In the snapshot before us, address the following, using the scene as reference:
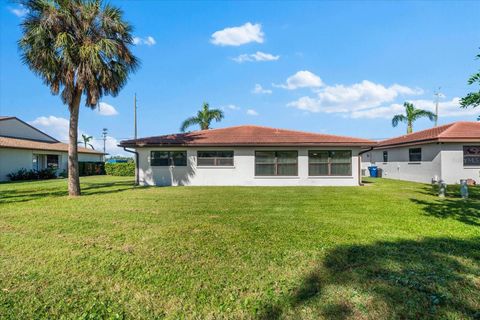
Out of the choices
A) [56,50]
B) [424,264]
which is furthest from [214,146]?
[424,264]

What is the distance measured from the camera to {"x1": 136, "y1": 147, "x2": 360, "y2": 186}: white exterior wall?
1714 centimetres

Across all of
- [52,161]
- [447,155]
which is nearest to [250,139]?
[447,155]

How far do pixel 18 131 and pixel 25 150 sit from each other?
246 inches

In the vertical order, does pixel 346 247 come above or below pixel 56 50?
below

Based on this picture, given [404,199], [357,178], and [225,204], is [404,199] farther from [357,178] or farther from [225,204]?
[225,204]

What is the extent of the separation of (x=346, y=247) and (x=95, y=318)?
4.17 metres

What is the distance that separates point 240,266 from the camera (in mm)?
4301

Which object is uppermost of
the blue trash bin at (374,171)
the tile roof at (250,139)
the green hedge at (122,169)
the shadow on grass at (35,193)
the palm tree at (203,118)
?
the palm tree at (203,118)

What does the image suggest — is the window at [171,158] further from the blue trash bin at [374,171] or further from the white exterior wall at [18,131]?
the white exterior wall at [18,131]

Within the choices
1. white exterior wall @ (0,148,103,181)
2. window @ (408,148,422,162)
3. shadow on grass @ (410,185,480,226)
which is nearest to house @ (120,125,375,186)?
window @ (408,148,422,162)

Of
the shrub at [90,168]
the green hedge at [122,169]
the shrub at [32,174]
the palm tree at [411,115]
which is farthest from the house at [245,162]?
the palm tree at [411,115]

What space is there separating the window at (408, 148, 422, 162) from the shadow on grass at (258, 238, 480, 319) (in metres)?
17.1

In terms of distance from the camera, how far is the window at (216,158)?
17.4 m

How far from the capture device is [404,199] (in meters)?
11.2
